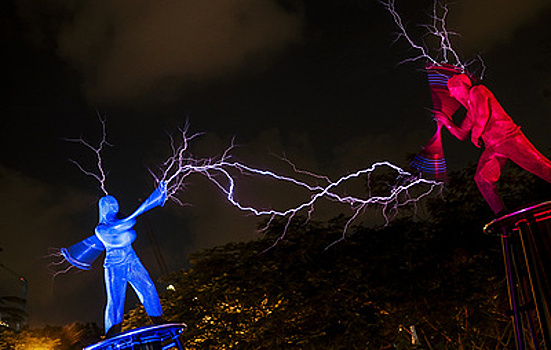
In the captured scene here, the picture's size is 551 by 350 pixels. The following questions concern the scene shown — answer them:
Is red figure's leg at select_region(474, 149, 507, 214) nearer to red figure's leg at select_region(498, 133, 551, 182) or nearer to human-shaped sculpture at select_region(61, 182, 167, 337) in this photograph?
red figure's leg at select_region(498, 133, 551, 182)

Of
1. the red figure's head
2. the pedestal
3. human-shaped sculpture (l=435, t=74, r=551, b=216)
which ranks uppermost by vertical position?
the red figure's head

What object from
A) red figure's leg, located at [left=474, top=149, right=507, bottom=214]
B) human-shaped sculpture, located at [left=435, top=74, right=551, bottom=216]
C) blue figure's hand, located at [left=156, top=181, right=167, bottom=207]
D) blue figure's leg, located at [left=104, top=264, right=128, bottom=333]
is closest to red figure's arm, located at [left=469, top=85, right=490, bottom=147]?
human-shaped sculpture, located at [left=435, top=74, right=551, bottom=216]

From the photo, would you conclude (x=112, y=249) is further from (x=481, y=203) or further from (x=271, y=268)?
(x=481, y=203)

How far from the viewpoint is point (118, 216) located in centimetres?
656

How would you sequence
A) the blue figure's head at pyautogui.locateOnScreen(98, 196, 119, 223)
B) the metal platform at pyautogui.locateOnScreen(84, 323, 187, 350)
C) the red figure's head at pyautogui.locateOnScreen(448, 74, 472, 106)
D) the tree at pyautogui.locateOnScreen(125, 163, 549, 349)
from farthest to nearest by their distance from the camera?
the tree at pyautogui.locateOnScreen(125, 163, 549, 349)
the blue figure's head at pyautogui.locateOnScreen(98, 196, 119, 223)
the metal platform at pyautogui.locateOnScreen(84, 323, 187, 350)
the red figure's head at pyautogui.locateOnScreen(448, 74, 472, 106)

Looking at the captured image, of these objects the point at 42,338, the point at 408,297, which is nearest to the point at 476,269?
the point at 408,297

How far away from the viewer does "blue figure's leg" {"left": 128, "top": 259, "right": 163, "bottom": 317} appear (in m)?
6.28

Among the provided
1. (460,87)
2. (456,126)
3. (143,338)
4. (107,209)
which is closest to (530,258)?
(456,126)

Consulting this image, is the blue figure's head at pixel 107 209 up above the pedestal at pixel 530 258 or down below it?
above

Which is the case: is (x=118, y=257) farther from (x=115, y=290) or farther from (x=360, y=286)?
(x=360, y=286)

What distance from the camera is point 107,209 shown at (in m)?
6.48

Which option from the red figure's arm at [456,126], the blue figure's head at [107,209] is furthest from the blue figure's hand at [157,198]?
the red figure's arm at [456,126]

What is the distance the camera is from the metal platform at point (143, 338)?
5.34 metres

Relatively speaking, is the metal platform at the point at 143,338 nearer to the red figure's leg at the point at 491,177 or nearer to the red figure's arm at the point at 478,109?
the red figure's leg at the point at 491,177
